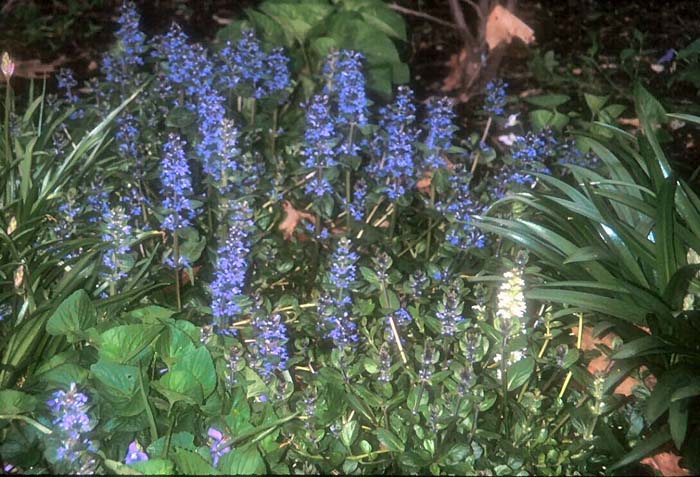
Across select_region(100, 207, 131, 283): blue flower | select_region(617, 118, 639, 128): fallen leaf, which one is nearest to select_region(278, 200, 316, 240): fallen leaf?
select_region(100, 207, 131, 283): blue flower

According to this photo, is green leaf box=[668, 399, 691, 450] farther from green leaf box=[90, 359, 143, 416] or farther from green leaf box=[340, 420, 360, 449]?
green leaf box=[90, 359, 143, 416]

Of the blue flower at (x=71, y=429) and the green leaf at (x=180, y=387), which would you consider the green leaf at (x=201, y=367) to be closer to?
the green leaf at (x=180, y=387)

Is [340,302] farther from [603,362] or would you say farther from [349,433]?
[603,362]

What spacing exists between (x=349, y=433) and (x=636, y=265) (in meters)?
1.07

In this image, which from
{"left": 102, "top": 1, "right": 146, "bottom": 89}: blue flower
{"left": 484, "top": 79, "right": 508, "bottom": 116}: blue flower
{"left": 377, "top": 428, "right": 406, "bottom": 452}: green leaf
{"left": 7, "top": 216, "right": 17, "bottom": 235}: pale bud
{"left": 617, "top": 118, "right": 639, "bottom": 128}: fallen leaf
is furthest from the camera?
{"left": 617, "top": 118, "right": 639, "bottom": 128}: fallen leaf

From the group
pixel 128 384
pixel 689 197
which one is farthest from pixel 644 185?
pixel 128 384

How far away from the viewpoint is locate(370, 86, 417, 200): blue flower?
326 cm

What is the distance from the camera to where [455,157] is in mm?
4043

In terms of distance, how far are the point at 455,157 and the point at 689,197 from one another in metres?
1.34

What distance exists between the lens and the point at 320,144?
3150mm

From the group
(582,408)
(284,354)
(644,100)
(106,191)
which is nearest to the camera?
(582,408)

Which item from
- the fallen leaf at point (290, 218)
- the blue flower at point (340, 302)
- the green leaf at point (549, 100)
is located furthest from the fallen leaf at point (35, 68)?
the blue flower at point (340, 302)

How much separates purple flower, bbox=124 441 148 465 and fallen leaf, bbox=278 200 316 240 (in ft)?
5.12

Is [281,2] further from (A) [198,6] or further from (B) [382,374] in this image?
(B) [382,374]
